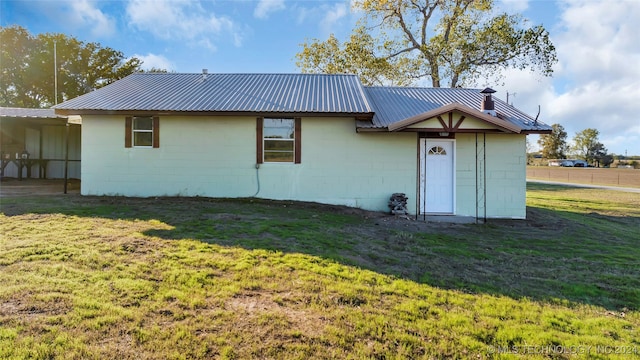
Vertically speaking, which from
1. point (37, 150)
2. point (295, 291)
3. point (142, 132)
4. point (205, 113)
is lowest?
point (295, 291)

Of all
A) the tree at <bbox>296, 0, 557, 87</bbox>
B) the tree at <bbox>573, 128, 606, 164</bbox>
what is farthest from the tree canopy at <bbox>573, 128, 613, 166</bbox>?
the tree at <bbox>296, 0, 557, 87</bbox>

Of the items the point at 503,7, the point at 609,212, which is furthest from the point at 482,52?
the point at 609,212

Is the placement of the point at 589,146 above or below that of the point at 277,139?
above

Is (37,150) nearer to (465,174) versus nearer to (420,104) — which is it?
(420,104)

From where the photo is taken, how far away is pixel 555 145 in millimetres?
74875

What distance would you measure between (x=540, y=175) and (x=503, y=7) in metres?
29.1

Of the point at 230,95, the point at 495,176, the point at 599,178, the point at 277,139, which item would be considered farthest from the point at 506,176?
the point at 599,178

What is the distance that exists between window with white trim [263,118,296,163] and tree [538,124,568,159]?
80667 millimetres

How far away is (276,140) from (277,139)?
44 millimetres

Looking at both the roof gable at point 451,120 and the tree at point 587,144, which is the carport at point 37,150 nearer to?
the roof gable at point 451,120

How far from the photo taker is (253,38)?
1719cm

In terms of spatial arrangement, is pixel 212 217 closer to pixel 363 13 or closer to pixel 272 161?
pixel 272 161

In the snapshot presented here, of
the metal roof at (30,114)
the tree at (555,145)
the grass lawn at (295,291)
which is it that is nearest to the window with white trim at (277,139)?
the grass lawn at (295,291)

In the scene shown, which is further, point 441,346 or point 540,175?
point 540,175
